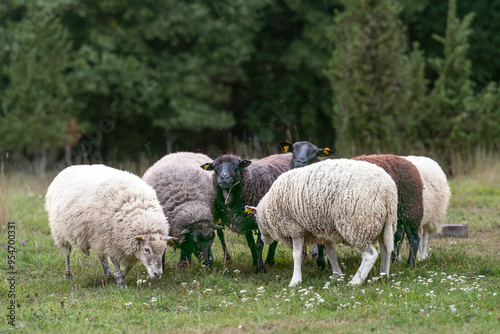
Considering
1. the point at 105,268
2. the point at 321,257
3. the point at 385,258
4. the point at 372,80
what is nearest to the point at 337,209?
the point at 385,258

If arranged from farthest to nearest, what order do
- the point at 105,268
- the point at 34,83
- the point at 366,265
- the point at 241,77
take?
the point at 241,77
the point at 34,83
the point at 105,268
the point at 366,265

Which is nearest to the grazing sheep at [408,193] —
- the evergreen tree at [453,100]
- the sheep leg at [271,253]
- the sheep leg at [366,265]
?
the sheep leg at [366,265]

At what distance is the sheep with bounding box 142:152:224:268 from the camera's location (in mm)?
7559

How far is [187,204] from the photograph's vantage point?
25.4 ft

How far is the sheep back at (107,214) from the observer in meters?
6.85

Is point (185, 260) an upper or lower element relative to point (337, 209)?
lower

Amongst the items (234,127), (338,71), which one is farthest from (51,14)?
(338,71)

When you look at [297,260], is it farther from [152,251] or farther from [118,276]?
[118,276]

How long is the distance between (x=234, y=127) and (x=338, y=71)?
25.6 feet

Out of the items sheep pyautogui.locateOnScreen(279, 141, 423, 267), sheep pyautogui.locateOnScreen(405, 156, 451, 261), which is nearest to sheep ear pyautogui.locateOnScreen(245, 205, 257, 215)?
sheep pyautogui.locateOnScreen(279, 141, 423, 267)

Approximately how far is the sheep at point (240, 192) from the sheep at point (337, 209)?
3.06ft

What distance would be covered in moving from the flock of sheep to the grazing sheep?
1 cm

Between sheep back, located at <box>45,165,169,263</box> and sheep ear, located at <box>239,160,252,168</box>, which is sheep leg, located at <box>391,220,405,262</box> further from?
sheep back, located at <box>45,165,169,263</box>

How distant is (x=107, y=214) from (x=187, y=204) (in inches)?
46.0
